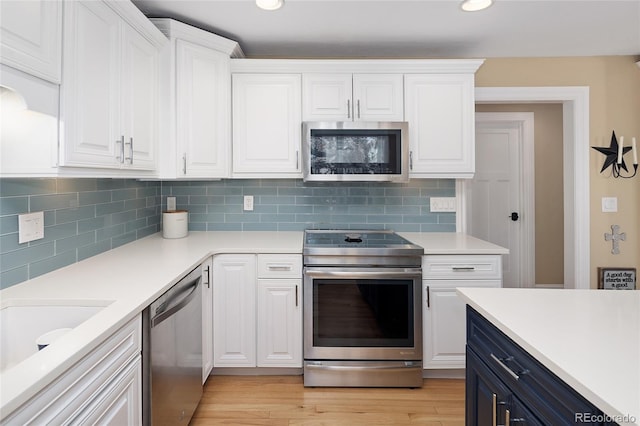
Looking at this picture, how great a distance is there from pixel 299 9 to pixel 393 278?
5.61 ft

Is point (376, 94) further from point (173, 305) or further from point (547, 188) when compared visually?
point (547, 188)

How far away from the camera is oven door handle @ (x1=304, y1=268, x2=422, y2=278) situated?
2.21m

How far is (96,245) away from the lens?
6.50 ft

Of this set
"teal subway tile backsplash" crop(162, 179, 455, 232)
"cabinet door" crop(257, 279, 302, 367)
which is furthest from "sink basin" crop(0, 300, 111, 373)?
"teal subway tile backsplash" crop(162, 179, 455, 232)

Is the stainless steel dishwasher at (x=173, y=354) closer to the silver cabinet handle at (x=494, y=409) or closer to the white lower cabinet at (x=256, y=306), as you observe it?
the white lower cabinet at (x=256, y=306)

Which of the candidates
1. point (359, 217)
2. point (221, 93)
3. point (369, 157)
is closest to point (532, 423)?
point (369, 157)

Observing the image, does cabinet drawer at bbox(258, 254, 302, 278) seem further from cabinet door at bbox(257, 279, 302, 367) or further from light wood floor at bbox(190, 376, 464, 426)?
light wood floor at bbox(190, 376, 464, 426)

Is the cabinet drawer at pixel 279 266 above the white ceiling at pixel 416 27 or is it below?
below

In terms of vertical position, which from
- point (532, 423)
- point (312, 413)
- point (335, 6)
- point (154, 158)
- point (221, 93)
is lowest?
point (312, 413)

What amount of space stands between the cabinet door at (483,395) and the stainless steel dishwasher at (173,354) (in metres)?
1.19

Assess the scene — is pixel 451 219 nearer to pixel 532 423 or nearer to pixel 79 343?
pixel 532 423

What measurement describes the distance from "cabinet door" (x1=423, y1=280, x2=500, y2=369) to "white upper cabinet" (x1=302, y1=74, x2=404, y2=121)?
47.3 inches

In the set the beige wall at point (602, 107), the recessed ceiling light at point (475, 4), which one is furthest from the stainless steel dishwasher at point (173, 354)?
the beige wall at point (602, 107)

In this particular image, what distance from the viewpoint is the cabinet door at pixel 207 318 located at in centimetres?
209
